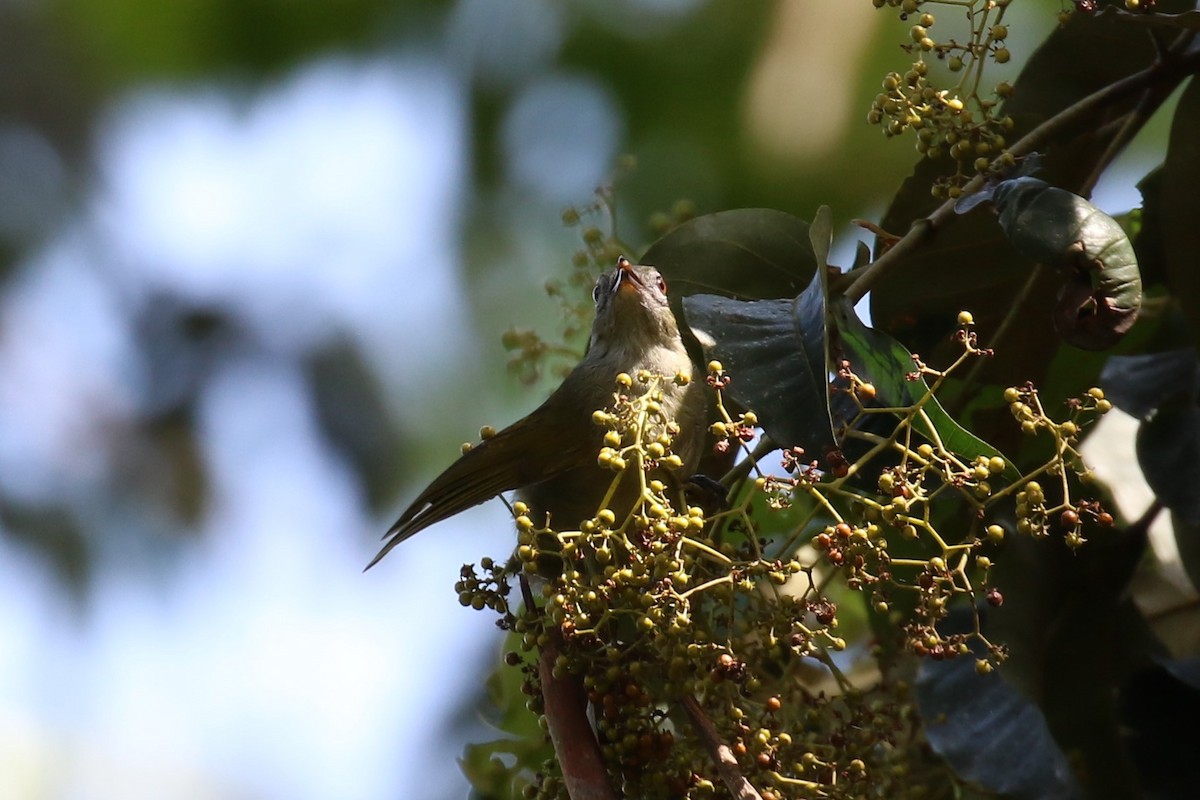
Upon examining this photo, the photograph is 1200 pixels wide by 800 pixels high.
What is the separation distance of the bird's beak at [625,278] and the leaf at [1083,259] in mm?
1010

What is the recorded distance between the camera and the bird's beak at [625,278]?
2.51m

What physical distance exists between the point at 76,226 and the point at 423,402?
2.07 m

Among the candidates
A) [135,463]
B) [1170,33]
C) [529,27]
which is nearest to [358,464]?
[135,463]

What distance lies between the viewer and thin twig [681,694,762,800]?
1.40 metres


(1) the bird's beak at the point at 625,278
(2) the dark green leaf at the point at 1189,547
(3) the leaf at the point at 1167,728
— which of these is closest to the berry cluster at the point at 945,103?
(1) the bird's beak at the point at 625,278

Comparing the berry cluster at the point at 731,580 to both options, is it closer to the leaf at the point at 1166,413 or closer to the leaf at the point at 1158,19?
the leaf at the point at 1158,19

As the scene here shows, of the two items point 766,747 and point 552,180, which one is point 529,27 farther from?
point 766,747

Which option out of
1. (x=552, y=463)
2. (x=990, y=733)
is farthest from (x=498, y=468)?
(x=990, y=733)

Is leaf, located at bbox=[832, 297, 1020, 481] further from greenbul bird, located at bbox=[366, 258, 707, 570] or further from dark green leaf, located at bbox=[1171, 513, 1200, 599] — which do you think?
dark green leaf, located at bbox=[1171, 513, 1200, 599]

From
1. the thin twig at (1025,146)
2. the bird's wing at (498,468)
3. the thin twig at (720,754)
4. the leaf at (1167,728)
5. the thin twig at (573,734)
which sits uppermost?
the bird's wing at (498,468)

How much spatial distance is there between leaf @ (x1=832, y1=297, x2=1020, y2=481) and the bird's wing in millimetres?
588

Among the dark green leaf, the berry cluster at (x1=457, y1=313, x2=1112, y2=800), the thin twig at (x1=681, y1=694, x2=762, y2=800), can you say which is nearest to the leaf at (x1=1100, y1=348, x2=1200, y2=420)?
the dark green leaf

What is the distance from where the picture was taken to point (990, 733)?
82.8 inches

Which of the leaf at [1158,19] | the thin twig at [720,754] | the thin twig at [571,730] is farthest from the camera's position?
the leaf at [1158,19]
